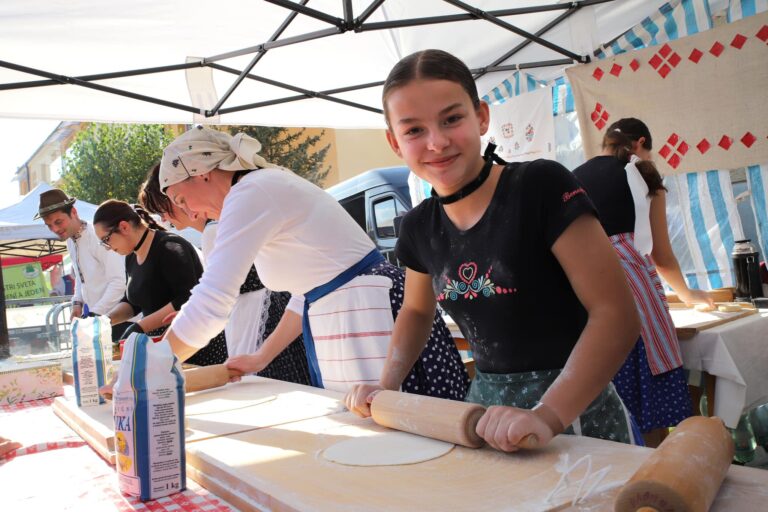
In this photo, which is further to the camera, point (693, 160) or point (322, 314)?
point (693, 160)

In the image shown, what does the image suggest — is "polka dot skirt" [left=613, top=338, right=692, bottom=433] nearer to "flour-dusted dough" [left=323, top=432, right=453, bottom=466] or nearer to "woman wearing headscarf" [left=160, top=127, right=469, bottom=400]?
"woman wearing headscarf" [left=160, top=127, right=469, bottom=400]

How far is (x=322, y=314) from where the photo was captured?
6.82 feet

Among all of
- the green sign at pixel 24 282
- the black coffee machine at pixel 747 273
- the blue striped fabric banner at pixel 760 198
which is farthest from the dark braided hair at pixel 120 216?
the green sign at pixel 24 282

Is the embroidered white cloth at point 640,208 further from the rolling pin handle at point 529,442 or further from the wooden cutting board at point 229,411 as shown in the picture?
the rolling pin handle at point 529,442

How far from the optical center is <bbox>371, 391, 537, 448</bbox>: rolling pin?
105 centimetres

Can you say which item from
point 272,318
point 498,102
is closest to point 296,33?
point 498,102

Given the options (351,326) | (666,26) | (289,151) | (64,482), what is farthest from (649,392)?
(289,151)

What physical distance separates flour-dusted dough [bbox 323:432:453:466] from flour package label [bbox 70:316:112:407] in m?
1.02

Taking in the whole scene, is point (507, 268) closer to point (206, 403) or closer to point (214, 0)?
point (206, 403)

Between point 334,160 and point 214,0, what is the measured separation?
16891 mm

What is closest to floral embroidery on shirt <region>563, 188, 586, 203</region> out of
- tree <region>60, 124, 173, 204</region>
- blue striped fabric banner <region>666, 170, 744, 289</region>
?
blue striped fabric banner <region>666, 170, 744, 289</region>

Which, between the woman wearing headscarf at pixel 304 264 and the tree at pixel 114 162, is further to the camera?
the tree at pixel 114 162

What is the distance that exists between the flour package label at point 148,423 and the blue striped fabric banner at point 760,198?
3.71 metres

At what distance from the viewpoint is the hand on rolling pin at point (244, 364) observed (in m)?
2.08
